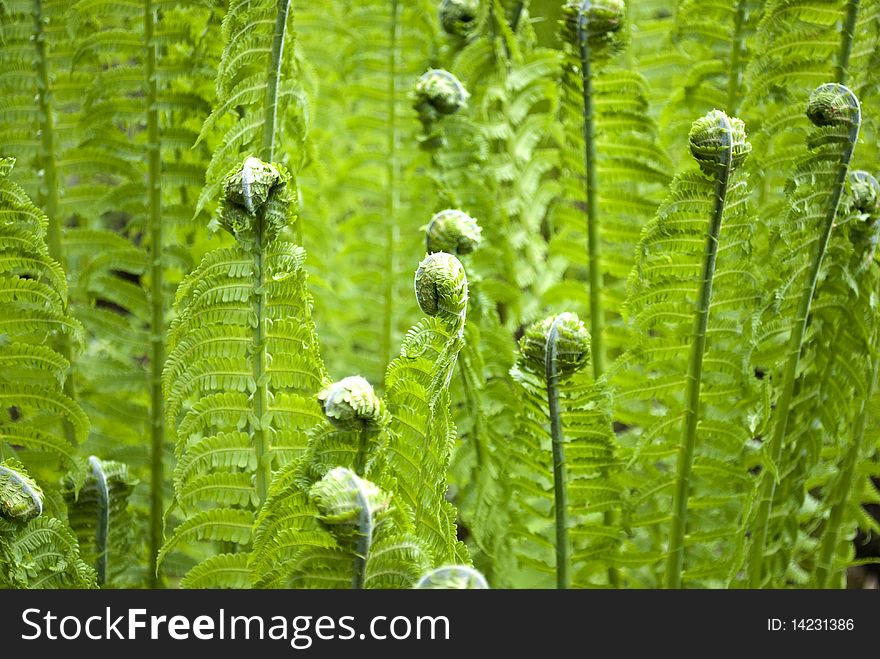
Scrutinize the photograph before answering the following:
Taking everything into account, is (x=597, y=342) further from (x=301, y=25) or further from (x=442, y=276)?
(x=301, y=25)

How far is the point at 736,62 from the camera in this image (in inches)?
57.1

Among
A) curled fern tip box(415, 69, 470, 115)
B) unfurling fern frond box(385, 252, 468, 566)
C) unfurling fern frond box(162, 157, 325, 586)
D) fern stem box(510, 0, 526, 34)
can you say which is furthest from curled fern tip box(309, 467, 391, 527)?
fern stem box(510, 0, 526, 34)

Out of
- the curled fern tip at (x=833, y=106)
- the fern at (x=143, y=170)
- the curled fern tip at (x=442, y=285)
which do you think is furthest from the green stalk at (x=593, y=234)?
the fern at (x=143, y=170)

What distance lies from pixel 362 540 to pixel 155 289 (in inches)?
26.4


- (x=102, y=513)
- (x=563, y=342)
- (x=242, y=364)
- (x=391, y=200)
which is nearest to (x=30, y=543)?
(x=102, y=513)

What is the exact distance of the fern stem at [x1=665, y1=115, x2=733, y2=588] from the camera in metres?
1.04

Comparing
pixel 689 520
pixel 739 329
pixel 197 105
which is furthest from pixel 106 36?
pixel 689 520

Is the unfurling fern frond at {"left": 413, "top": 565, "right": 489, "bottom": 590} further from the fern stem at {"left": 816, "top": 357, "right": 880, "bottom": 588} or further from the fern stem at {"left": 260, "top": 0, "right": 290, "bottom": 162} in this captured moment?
the fern stem at {"left": 816, "top": 357, "right": 880, "bottom": 588}

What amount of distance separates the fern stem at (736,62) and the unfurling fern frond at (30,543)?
1106mm

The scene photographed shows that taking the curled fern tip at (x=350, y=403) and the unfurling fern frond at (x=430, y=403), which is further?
the unfurling fern frond at (x=430, y=403)

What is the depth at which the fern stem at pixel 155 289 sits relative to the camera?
1298 millimetres

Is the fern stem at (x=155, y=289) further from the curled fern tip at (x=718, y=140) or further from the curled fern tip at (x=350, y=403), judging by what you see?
the curled fern tip at (x=718, y=140)

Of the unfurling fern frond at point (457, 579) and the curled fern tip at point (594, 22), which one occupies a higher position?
the curled fern tip at point (594, 22)
